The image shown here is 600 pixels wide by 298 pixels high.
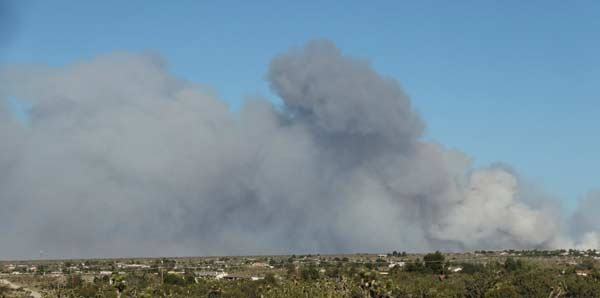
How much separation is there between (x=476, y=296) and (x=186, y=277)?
55584mm

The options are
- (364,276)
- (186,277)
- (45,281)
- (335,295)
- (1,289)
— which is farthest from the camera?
(45,281)

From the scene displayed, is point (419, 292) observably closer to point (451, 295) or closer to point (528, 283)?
point (451, 295)

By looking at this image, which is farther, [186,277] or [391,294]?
[186,277]

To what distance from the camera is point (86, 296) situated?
10162cm

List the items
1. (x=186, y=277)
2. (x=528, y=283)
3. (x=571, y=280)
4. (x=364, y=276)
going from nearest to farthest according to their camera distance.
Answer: (x=364, y=276), (x=528, y=283), (x=571, y=280), (x=186, y=277)

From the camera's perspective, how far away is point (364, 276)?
317ft

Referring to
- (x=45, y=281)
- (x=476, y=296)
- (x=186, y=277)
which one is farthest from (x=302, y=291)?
(x=45, y=281)

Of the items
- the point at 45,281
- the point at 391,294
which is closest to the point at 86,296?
the point at 391,294

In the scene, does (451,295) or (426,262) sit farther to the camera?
(426,262)

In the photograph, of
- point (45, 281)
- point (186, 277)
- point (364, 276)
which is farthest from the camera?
point (45, 281)

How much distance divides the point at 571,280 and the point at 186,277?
194 ft

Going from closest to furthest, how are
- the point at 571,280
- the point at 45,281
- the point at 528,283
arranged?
1. the point at 528,283
2. the point at 571,280
3. the point at 45,281

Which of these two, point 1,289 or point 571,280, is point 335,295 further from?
point 1,289

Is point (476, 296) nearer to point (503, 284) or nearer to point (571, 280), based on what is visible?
point (503, 284)
